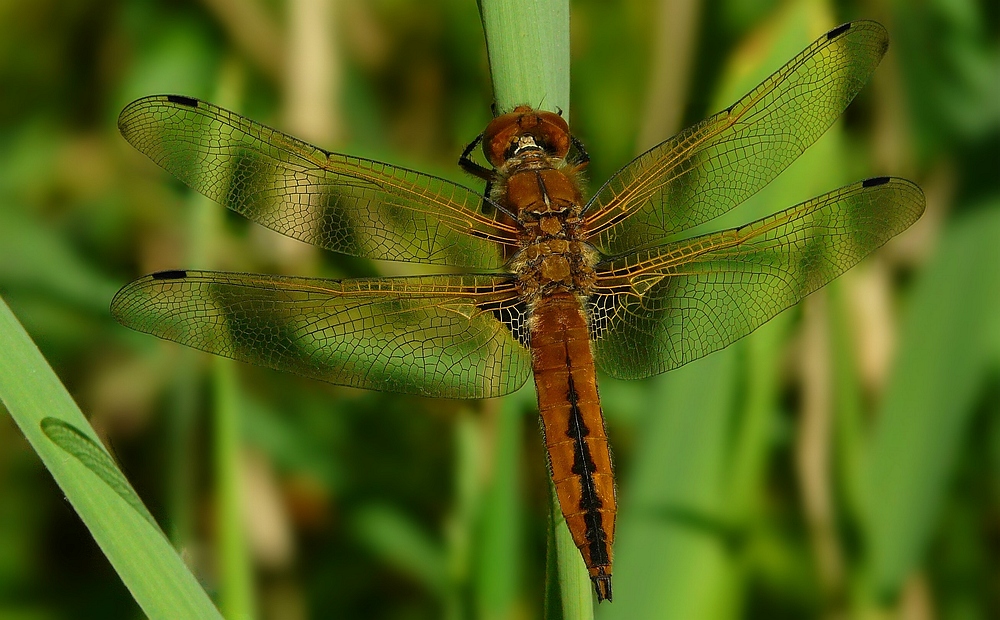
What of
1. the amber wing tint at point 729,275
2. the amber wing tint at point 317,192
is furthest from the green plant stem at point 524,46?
the amber wing tint at point 729,275

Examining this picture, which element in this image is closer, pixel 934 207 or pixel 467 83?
pixel 934 207

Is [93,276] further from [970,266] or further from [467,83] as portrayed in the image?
[970,266]

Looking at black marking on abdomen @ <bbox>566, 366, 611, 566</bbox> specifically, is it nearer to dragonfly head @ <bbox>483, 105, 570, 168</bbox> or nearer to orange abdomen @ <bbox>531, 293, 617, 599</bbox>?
orange abdomen @ <bbox>531, 293, 617, 599</bbox>

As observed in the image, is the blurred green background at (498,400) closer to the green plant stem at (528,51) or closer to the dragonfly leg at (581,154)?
the dragonfly leg at (581,154)

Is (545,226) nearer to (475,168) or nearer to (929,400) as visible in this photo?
(475,168)

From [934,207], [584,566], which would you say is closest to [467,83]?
[934,207]
